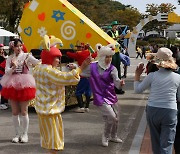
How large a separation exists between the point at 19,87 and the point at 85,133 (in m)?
1.62

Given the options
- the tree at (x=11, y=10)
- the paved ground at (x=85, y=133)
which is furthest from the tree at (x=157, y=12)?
the paved ground at (x=85, y=133)

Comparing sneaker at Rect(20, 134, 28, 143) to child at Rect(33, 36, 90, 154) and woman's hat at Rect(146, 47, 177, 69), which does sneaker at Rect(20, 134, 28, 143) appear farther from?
woman's hat at Rect(146, 47, 177, 69)

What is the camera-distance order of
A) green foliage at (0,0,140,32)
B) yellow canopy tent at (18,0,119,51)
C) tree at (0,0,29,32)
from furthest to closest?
1. green foliage at (0,0,140,32)
2. tree at (0,0,29,32)
3. yellow canopy tent at (18,0,119,51)

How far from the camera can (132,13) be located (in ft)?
226

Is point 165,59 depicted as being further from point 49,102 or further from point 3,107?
point 3,107

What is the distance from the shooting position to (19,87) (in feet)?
22.1

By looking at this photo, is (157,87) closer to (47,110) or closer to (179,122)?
(179,122)

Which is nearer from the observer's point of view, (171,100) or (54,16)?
(171,100)

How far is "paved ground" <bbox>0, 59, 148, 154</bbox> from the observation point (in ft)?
20.7

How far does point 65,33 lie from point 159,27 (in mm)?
62359

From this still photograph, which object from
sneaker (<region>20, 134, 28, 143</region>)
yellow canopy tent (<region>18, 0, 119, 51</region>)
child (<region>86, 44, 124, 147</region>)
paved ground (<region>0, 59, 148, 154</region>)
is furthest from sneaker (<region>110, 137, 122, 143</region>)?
yellow canopy tent (<region>18, 0, 119, 51</region>)

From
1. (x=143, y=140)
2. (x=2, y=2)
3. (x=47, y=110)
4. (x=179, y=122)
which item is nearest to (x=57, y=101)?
(x=47, y=110)

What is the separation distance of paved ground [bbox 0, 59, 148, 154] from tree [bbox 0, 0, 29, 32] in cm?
2102

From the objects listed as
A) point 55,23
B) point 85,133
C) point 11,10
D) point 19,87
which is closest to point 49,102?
point 19,87
